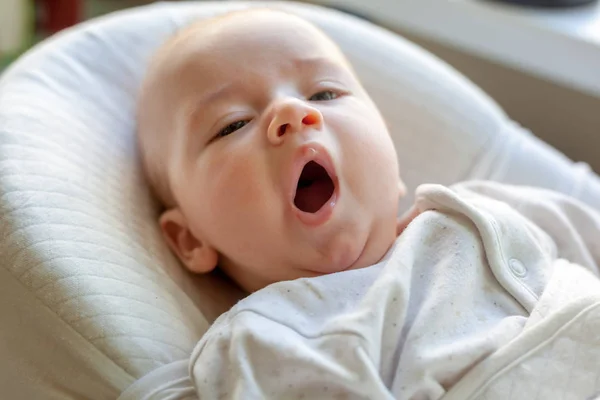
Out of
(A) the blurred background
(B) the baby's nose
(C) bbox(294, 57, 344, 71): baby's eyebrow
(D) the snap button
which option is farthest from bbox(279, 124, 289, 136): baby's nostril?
(A) the blurred background

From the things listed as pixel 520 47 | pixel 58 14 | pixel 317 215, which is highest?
pixel 317 215

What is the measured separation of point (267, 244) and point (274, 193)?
0.06 metres

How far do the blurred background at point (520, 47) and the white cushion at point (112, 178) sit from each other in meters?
0.22

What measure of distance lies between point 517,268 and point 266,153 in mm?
296

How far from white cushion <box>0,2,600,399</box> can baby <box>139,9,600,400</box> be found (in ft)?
0.17

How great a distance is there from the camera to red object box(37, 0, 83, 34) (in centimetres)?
172

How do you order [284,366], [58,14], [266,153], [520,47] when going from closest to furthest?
[284,366]
[266,153]
[520,47]
[58,14]

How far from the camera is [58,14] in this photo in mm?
1732

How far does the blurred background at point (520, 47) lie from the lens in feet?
4.09

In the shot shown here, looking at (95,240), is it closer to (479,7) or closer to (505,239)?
(505,239)

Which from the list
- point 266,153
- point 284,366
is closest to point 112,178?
point 266,153

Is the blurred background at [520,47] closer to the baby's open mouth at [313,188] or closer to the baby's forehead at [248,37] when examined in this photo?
the baby's forehead at [248,37]

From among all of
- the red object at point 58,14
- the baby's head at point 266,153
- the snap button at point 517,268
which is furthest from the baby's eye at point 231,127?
the red object at point 58,14

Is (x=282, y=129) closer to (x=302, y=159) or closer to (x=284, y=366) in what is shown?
(x=302, y=159)
